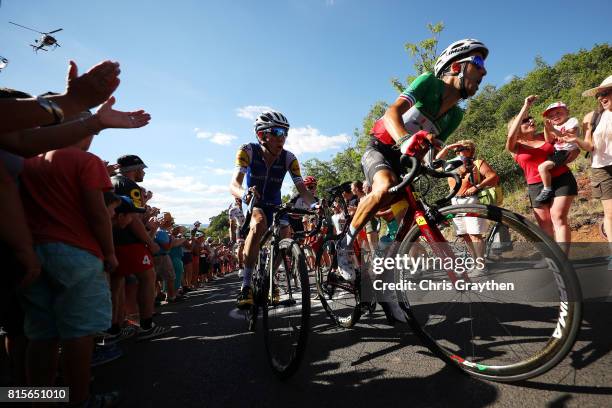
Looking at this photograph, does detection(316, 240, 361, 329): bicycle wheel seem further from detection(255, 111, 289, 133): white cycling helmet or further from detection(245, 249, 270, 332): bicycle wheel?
detection(255, 111, 289, 133): white cycling helmet

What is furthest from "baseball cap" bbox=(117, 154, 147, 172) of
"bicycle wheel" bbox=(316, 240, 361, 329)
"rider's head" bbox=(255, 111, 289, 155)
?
"bicycle wheel" bbox=(316, 240, 361, 329)

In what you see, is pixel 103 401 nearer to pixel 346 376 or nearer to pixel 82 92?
pixel 346 376

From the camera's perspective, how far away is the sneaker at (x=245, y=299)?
3373 millimetres

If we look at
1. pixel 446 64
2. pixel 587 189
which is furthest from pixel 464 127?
pixel 446 64

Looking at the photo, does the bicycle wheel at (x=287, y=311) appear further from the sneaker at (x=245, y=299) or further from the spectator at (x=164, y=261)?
the spectator at (x=164, y=261)

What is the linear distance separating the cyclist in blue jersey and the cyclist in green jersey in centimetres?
109

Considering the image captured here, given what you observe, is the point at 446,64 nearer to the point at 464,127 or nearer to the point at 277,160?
the point at 277,160

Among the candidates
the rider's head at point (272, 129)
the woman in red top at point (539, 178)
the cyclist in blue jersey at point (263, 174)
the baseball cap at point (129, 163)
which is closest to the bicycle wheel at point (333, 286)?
the cyclist in blue jersey at point (263, 174)

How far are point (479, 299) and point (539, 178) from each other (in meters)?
3.24

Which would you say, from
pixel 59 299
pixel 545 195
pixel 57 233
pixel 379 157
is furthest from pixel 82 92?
pixel 545 195

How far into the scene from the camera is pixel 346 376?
2.04m

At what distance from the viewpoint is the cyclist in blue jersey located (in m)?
Answer: 3.47

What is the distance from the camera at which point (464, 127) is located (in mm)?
42188

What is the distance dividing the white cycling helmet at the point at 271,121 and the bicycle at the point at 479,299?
77.4 inches
